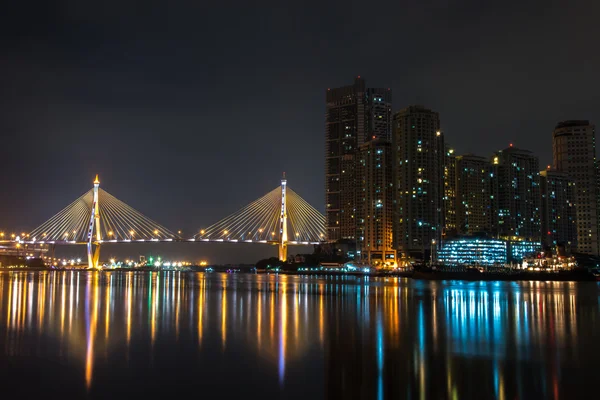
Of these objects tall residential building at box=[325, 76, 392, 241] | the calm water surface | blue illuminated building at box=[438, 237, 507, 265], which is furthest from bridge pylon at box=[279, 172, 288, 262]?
the calm water surface

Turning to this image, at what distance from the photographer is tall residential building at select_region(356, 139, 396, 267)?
113 m

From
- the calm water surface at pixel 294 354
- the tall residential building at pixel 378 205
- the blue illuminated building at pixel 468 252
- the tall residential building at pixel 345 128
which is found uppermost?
the tall residential building at pixel 345 128

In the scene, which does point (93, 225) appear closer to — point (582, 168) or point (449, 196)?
point (449, 196)

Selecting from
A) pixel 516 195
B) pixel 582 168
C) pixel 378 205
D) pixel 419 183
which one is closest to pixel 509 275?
pixel 419 183

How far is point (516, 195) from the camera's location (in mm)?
120500

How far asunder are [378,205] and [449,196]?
582 inches

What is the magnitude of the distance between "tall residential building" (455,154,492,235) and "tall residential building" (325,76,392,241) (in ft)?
108

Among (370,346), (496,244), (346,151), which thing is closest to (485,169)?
(496,244)

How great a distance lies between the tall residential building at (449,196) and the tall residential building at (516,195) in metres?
10.1

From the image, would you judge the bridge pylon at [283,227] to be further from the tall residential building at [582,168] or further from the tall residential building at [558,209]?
the tall residential building at [582,168]

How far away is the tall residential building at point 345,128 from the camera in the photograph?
482 feet

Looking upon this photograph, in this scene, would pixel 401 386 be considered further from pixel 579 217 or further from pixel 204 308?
pixel 579 217

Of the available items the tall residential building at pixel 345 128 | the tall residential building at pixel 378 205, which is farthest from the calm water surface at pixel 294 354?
the tall residential building at pixel 345 128

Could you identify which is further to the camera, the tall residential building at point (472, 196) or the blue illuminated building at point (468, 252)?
the tall residential building at point (472, 196)
